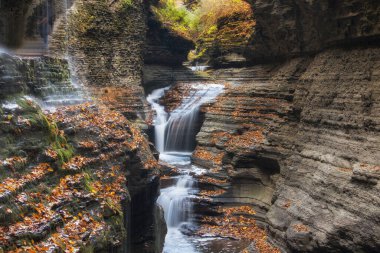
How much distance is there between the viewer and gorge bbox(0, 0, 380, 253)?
7.24 metres

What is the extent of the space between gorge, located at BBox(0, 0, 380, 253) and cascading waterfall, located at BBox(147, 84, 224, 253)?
0.07 m

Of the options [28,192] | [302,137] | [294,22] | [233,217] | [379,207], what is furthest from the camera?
[294,22]

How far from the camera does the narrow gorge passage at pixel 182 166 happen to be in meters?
12.9

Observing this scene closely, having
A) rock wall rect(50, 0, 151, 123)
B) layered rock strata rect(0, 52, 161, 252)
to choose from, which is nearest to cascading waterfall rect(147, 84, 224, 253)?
rock wall rect(50, 0, 151, 123)

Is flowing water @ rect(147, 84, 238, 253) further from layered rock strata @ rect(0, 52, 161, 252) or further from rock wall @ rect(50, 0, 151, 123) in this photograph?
layered rock strata @ rect(0, 52, 161, 252)

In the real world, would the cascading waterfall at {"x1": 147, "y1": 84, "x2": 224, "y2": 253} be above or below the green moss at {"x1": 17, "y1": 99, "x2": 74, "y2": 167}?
below

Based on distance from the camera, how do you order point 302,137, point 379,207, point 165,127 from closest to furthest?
1. point 379,207
2. point 302,137
3. point 165,127

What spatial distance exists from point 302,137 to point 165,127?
935 cm

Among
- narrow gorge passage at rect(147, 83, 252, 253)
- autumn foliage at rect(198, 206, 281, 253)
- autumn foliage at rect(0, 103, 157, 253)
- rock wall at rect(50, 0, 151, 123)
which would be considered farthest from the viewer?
rock wall at rect(50, 0, 151, 123)

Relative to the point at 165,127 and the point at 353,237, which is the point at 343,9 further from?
the point at 165,127

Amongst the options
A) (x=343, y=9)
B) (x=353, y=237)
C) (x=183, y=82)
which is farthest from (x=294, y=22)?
(x=183, y=82)

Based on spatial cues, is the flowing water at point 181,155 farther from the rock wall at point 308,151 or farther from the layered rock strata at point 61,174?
the layered rock strata at point 61,174

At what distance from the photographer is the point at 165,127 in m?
20.6

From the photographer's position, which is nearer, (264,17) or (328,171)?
(328,171)
